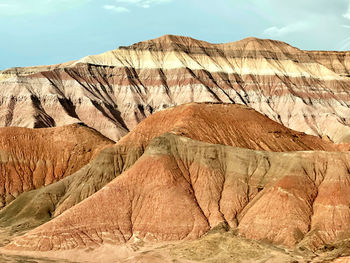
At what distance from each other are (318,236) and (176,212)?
2001 cm

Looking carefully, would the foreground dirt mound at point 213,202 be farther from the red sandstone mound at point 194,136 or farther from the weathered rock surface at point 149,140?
the weathered rock surface at point 149,140

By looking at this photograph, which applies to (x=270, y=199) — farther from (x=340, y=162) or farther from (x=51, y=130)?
(x=51, y=130)

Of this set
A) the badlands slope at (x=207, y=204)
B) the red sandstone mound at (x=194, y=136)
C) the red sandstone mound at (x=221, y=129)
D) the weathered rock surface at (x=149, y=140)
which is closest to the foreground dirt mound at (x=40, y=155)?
the weathered rock surface at (x=149, y=140)

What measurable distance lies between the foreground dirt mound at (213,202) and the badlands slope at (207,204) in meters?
0.14

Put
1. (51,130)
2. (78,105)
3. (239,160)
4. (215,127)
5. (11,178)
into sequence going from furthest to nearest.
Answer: (78,105) < (51,130) < (11,178) < (215,127) < (239,160)

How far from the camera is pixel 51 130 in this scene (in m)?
136

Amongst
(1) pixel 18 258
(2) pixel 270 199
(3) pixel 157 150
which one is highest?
(3) pixel 157 150

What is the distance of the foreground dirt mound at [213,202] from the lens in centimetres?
6969

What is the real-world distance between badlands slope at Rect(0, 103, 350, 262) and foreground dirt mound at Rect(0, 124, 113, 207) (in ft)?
85.9

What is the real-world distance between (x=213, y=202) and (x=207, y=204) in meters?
1.04

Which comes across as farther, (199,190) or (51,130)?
(51,130)

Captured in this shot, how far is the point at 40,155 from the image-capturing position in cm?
12750

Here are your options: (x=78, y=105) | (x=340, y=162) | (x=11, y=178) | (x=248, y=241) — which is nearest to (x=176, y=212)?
(x=248, y=241)

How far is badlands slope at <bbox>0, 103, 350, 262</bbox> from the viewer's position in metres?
68.6
